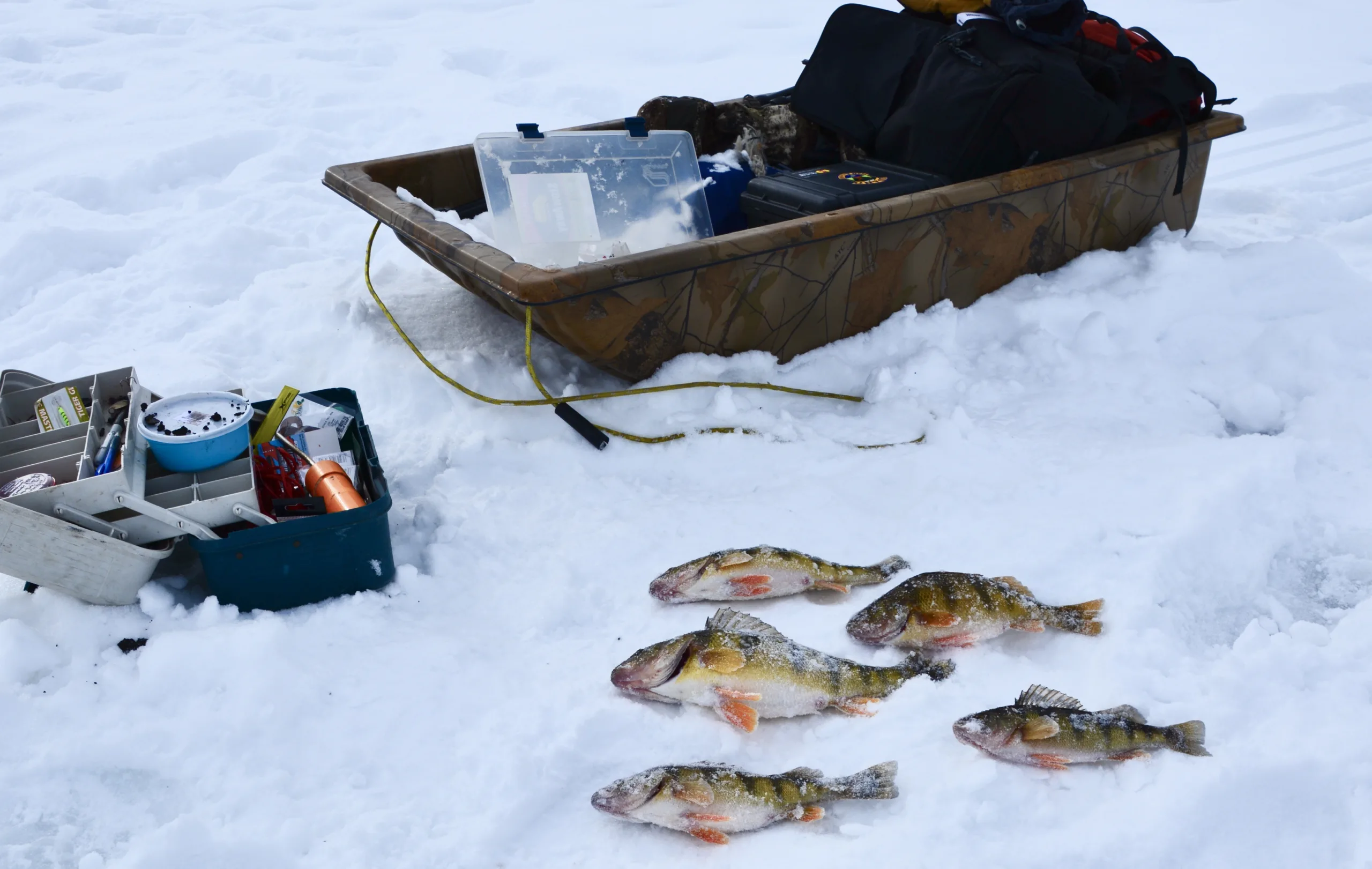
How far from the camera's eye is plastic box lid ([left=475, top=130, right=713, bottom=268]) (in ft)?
11.4

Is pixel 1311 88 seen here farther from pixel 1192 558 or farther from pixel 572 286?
pixel 572 286

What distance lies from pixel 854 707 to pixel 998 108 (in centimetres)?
239

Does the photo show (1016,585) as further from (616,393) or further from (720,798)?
(616,393)

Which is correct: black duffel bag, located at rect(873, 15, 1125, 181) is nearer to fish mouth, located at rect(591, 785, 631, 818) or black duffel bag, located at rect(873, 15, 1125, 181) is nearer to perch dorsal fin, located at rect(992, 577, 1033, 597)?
perch dorsal fin, located at rect(992, 577, 1033, 597)

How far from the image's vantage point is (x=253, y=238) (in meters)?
4.48

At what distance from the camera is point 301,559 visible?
2.31 meters

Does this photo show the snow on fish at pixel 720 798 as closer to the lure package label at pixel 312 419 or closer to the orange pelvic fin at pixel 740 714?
the orange pelvic fin at pixel 740 714

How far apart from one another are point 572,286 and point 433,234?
0.57 metres


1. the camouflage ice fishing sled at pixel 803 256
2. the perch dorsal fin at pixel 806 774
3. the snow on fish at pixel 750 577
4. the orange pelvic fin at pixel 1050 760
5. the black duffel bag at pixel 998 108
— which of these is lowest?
the perch dorsal fin at pixel 806 774

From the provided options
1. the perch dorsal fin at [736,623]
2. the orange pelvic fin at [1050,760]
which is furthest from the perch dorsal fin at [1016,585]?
the perch dorsal fin at [736,623]

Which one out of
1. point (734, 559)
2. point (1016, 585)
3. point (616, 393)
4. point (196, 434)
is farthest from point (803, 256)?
point (196, 434)

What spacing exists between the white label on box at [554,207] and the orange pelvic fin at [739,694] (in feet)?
6.33

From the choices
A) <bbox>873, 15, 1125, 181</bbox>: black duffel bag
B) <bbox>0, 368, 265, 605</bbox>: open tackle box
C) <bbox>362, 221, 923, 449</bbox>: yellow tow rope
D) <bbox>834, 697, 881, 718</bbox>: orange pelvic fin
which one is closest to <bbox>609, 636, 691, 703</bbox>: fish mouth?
<bbox>834, 697, 881, 718</bbox>: orange pelvic fin

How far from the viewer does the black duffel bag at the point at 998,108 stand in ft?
11.6
